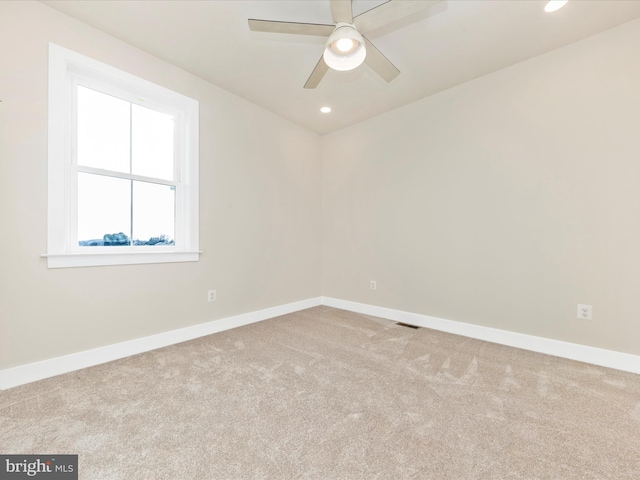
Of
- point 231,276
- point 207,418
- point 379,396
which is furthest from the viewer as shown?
point 231,276

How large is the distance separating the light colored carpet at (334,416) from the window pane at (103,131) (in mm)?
1639

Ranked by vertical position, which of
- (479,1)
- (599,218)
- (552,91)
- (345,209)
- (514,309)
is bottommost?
(514,309)

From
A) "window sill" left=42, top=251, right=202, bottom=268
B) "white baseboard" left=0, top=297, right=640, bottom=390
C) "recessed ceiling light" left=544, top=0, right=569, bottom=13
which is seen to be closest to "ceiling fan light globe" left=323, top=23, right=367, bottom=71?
"recessed ceiling light" left=544, top=0, right=569, bottom=13

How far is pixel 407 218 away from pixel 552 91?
1.68 metres

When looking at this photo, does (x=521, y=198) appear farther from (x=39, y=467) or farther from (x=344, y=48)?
(x=39, y=467)

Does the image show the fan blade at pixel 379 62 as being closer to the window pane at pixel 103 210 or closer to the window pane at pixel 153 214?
the window pane at pixel 153 214

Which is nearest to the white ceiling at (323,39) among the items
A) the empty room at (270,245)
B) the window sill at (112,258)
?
the empty room at (270,245)

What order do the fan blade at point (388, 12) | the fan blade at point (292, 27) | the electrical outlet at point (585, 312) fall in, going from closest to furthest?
1. the fan blade at point (388, 12)
2. the fan blade at point (292, 27)
3. the electrical outlet at point (585, 312)

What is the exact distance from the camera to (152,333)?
245 cm

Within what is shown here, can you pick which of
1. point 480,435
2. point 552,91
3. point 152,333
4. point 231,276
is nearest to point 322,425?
point 480,435

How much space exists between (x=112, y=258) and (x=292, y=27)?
215cm

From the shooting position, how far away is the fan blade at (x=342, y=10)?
60.4 inches

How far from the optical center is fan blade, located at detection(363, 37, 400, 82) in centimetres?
184

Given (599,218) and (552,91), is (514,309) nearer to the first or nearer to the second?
(599,218)
